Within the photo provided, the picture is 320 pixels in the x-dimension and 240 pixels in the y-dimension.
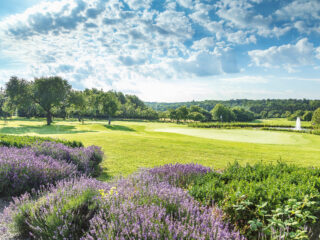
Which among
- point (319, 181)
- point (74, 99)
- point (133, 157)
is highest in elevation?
point (74, 99)

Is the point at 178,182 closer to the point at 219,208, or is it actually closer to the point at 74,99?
the point at 219,208

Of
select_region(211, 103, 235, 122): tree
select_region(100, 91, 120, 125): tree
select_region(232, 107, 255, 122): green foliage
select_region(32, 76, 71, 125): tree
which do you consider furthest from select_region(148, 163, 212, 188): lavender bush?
select_region(232, 107, 255, 122): green foliage

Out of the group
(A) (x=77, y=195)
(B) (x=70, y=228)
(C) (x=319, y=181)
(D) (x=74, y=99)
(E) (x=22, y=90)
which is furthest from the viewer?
(D) (x=74, y=99)

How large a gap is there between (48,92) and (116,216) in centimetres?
4818

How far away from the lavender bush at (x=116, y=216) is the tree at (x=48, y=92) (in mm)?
45420

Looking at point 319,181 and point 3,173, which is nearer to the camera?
point 319,181

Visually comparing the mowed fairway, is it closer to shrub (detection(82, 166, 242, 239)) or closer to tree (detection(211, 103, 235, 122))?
shrub (detection(82, 166, 242, 239))

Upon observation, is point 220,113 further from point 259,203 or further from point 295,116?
point 259,203

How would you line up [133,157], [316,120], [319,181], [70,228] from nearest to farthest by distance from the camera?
1. [70,228]
2. [319,181]
3. [133,157]
4. [316,120]

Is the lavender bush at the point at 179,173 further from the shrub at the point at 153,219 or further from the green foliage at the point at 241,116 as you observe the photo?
the green foliage at the point at 241,116

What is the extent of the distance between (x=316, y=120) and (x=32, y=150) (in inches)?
3379

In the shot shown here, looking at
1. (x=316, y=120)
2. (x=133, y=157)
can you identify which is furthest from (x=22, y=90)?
Answer: (x=316, y=120)

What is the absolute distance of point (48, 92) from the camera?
44219 mm

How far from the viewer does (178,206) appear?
346 centimetres
